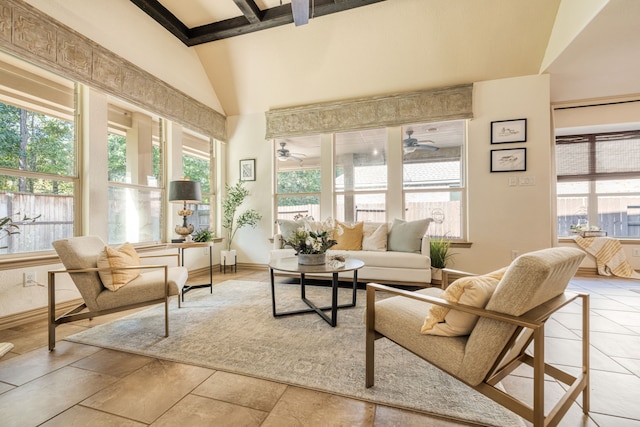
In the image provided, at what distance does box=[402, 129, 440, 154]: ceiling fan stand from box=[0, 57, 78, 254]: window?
4.32 metres

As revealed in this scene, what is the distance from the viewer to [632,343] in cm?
211

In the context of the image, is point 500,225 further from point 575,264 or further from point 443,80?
Result: point 575,264

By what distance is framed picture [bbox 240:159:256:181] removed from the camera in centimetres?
512

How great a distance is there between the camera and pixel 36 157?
8.78ft

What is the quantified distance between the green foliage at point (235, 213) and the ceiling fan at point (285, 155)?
35.2 inches

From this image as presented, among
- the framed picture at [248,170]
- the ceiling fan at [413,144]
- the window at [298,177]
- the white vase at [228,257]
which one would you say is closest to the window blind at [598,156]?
the ceiling fan at [413,144]

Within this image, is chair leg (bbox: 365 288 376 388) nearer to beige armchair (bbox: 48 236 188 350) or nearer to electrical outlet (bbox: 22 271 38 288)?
beige armchair (bbox: 48 236 188 350)

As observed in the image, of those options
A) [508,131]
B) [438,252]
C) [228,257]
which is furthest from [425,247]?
[228,257]

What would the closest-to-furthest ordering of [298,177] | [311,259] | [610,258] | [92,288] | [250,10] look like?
[92,288], [311,259], [250,10], [610,258], [298,177]

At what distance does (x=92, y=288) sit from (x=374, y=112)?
162 inches

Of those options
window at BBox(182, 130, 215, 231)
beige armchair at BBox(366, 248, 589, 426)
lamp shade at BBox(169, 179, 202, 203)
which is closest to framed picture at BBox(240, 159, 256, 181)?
window at BBox(182, 130, 215, 231)

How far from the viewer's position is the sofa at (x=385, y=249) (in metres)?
3.44

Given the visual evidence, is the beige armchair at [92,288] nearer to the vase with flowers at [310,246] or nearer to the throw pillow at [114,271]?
the throw pillow at [114,271]

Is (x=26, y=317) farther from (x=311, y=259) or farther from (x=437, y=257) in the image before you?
(x=437, y=257)
